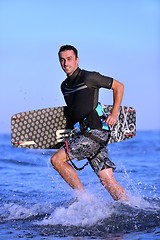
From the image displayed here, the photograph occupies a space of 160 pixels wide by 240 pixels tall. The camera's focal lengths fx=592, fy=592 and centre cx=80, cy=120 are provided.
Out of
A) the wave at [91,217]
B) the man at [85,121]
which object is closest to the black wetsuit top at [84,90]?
the man at [85,121]

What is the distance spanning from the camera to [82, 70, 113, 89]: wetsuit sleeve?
7055 mm

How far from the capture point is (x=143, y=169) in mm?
14203

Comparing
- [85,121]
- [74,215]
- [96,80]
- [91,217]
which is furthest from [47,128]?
[91,217]

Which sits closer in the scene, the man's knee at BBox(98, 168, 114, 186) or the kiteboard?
the man's knee at BBox(98, 168, 114, 186)

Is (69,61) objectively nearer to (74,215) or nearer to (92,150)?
(92,150)

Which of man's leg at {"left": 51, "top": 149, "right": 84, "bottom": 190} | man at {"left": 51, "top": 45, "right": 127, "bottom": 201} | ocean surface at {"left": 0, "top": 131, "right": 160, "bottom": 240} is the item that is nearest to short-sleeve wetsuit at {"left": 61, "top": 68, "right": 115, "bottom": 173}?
man at {"left": 51, "top": 45, "right": 127, "bottom": 201}

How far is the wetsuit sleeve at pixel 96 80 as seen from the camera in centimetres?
705

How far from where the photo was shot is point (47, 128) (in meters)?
8.25

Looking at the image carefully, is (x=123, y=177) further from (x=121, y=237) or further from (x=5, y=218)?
(x=121, y=237)

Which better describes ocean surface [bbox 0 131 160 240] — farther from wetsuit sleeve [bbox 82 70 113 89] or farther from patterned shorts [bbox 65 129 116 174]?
wetsuit sleeve [bbox 82 70 113 89]

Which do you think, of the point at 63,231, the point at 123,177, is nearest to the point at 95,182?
the point at 123,177

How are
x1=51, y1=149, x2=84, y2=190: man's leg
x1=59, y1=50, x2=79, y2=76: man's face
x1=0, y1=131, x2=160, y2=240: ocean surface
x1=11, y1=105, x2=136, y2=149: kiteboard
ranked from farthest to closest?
x1=11, y1=105, x2=136, y2=149: kiteboard
x1=59, y1=50, x2=79, y2=76: man's face
x1=51, y1=149, x2=84, y2=190: man's leg
x1=0, y1=131, x2=160, y2=240: ocean surface

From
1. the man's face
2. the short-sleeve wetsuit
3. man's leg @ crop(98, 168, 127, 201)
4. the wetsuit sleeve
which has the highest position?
the man's face

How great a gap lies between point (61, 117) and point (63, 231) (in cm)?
213
